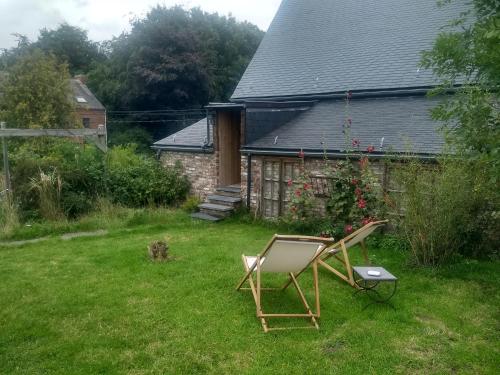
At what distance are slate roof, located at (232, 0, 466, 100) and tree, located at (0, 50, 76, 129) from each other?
1149 cm

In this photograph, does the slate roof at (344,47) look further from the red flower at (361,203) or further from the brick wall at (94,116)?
the brick wall at (94,116)

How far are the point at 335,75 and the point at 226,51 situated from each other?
77.2 ft

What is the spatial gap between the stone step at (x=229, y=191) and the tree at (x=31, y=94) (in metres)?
11.9

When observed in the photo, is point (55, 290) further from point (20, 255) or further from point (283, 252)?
point (283, 252)

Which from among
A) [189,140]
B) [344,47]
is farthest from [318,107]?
[189,140]

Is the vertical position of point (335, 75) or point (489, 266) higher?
point (335, 75)

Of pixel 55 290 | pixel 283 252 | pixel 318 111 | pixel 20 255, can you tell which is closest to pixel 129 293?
pixel 55 290

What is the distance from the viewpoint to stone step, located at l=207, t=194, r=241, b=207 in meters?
10.7

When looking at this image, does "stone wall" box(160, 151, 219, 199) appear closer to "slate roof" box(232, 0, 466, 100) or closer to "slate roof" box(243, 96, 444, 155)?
"slate roof" box(243, 96, 444, 155)

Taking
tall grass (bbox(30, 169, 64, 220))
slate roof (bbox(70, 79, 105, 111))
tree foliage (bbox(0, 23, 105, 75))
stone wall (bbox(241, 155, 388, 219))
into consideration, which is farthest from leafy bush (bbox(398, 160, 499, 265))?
tree foliage (bbox(0, 23, 105, 75))

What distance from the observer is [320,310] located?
4.90 m

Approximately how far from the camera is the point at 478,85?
4422mm

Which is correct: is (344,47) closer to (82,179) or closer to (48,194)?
(82,179)

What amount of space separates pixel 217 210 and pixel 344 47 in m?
6.25
